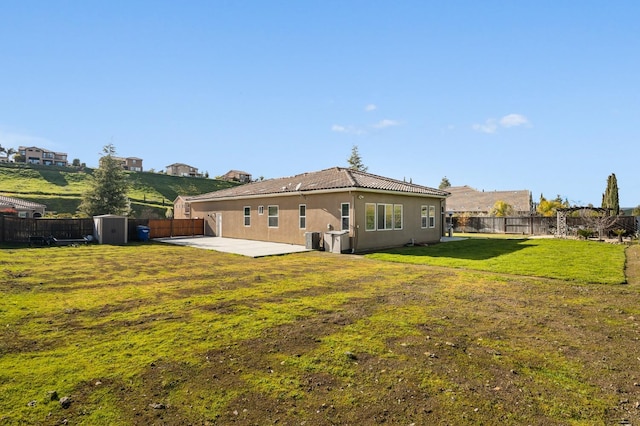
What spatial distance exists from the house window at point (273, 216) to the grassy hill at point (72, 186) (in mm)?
30497

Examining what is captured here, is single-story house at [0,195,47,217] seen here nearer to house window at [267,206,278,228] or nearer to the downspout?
house window at [267,206,278,228]

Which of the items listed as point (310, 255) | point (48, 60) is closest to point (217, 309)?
point (310, 255)

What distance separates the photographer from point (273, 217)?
69.0 feet

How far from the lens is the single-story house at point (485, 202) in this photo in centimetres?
4350

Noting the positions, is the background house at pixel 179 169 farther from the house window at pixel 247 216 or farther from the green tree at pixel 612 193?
the green tree at pixel 612 193

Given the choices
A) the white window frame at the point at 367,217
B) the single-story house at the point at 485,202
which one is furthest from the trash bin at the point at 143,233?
the single-story house at the point at 485,202

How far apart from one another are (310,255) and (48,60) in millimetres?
14325

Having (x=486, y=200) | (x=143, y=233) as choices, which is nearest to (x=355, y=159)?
(x=486, y=200)

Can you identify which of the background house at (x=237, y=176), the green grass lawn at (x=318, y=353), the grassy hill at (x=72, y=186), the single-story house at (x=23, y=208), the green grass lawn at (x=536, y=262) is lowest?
the green grass lawn at (x=318, y=353)

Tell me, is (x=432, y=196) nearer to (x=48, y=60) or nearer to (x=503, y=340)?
(x=503, y=340)

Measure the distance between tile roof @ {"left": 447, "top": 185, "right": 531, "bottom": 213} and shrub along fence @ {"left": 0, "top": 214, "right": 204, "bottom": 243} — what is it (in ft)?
121

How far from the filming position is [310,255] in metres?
15.0

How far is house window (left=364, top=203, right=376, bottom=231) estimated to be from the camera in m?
16.8

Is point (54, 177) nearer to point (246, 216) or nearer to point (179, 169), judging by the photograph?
point (179, 169)
